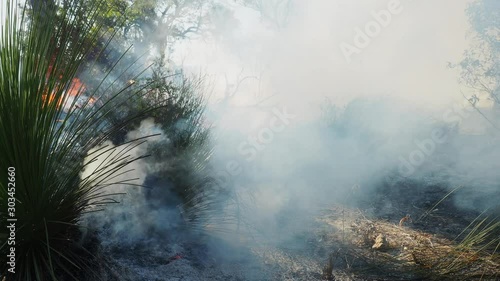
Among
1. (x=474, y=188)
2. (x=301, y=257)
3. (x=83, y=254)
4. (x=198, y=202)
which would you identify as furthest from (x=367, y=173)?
(x=83, y=254)

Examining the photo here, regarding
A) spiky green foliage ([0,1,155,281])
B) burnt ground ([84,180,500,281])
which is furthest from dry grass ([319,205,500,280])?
spiky green foliage ([0,1,155,281])

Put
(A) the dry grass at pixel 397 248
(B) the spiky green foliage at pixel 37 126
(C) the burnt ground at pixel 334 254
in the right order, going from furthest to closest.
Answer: (A) the dry grass at pixel 397 248 < (C) the burnt ground at pixel 334 254 < (B) the spiky green foliage at pixel 37 126

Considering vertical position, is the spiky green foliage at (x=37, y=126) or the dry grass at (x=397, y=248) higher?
the spiky green foliage at (x=37, y=126)

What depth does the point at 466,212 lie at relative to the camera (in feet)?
15.1

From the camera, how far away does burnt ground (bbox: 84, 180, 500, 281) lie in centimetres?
255

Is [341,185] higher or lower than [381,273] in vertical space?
higher

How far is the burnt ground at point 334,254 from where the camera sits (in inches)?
100

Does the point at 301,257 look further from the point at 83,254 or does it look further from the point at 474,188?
the point at 474,188

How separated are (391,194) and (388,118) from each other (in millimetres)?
3957

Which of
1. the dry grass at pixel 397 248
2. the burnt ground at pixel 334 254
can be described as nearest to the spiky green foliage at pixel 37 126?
the burnt ground at pixel 334 254

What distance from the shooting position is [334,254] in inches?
137

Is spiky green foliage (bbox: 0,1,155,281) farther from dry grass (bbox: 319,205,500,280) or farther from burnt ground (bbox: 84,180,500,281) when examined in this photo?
dry grass (bbox: 319,205,500,280)

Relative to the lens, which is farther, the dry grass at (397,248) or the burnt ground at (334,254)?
the dry grass at (397,248)

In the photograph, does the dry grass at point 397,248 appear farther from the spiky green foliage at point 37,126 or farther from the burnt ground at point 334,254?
the spiky green foliage at point 37,126
